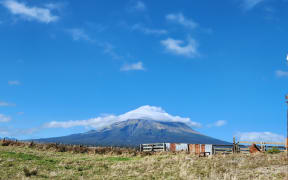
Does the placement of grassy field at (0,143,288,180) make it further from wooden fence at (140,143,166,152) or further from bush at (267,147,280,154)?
wooden fence at (140,143,166,152)

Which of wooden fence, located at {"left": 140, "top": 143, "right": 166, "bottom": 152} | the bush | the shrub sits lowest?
the shrub

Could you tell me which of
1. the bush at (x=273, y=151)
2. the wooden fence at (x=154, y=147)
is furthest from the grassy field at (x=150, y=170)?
the wooden fence at (x=154, y=147)

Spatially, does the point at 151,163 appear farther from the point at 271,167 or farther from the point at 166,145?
the point at 166,145


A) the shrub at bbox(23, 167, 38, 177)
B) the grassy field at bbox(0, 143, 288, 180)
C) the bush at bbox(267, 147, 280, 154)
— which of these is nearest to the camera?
the grassy field at bbox(0, 143, 288, 180)

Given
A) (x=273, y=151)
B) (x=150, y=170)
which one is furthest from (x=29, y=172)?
(x=273, y=151)

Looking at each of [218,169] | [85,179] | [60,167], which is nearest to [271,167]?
[218,169]

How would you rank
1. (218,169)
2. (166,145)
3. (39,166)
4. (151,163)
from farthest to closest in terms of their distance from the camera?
(166,145) → (151,163) → (39,166) → (218,169)

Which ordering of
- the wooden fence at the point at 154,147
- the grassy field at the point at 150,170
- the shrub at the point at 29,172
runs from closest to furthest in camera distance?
the grassy field at the point at 150,170 → the shrub at the point at 29,172 → the wooden fence at the point at 154,147

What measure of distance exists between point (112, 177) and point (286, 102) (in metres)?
27.0

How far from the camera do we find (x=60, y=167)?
23469 mm

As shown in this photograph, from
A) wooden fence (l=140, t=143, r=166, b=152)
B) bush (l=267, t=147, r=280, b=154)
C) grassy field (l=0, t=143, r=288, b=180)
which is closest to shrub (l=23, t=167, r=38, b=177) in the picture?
grassy field (l=0, t=143, r=288, b=180)

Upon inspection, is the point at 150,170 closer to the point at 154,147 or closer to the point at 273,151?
the point at 273,151

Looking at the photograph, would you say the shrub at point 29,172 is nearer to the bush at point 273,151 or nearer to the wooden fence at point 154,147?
the bush at point 273,151

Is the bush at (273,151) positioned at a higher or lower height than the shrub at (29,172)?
higher
